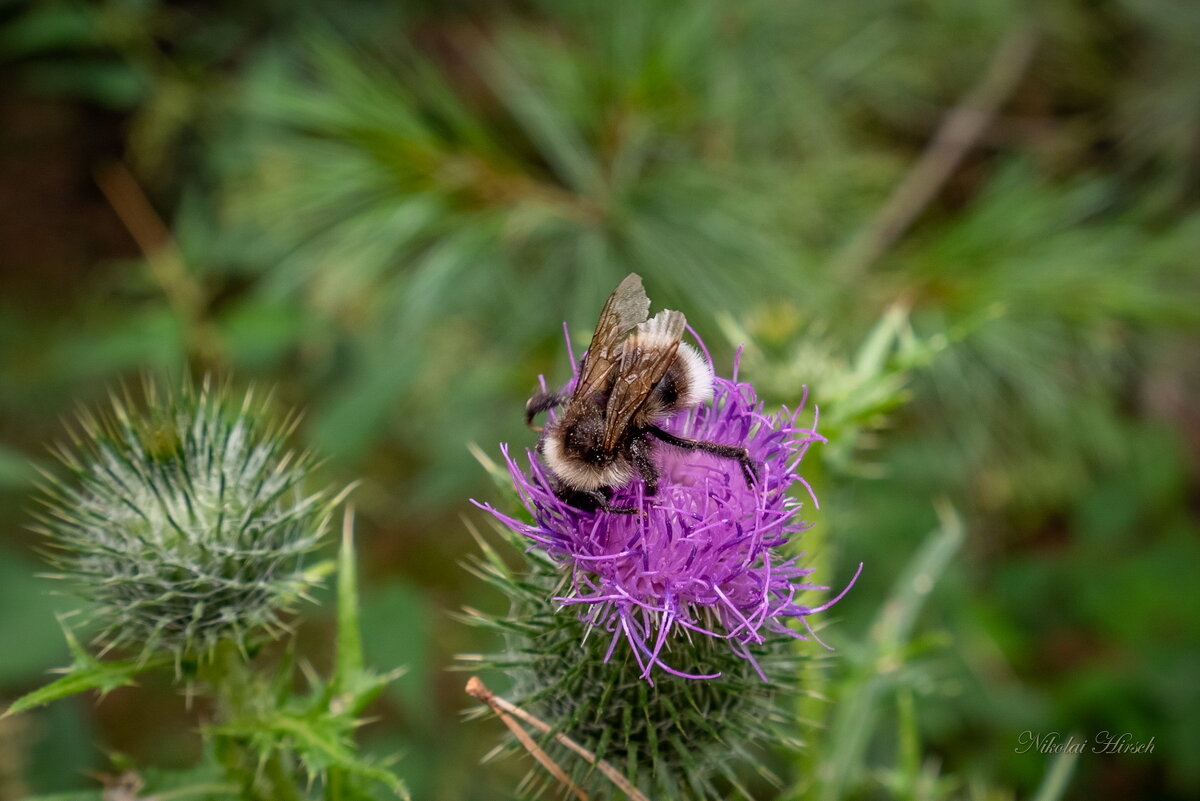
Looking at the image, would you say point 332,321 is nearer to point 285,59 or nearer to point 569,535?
point 285,59

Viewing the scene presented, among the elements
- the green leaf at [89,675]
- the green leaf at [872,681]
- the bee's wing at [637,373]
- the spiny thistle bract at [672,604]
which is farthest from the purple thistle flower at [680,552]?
the green leaf at [89,675]

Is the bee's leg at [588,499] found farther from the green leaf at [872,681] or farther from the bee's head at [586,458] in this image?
the green leaf at [872,681]

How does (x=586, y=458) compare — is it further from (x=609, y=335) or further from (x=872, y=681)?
(x=872, y=681)

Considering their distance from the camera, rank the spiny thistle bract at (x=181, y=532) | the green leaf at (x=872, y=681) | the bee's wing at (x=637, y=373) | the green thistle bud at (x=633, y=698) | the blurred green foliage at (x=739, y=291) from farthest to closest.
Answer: the blurred green foliage at (x=739, y=291) → the green leaf at (x=872, y=681) → the spiny thistle bract at (x=181, y=532) → the green thistle bud at (x=633, y=698) → the bee's wing at (x=637, y=373)

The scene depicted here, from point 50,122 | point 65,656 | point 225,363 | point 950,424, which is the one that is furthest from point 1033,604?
point 50,122

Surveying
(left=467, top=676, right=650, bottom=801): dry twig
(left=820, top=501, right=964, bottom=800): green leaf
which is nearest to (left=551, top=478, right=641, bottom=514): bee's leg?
(left=467, top=676, right=650, bottom=801): dry twig

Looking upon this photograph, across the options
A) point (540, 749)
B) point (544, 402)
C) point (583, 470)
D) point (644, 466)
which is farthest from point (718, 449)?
point (540, 749)

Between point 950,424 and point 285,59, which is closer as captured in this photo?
point 950,424
